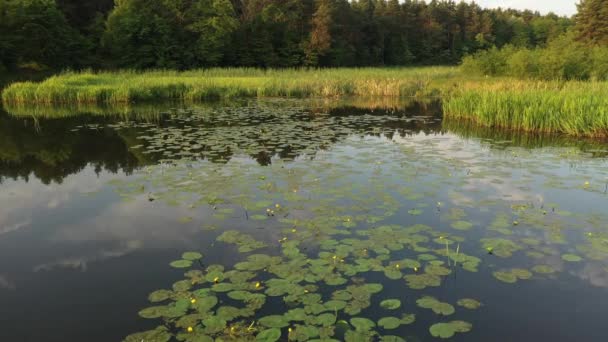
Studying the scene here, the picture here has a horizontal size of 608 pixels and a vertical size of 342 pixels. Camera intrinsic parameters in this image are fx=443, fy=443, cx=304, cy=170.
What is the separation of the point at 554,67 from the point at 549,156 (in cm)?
1719

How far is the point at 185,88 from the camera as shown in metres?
26.5

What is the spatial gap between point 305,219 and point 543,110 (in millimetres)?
11095

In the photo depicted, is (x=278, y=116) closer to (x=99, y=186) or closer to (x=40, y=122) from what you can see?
(x=40, y=122)

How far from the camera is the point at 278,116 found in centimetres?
1823

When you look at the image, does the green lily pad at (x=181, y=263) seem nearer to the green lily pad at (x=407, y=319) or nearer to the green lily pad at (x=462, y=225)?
the green lily pad at (x=407, y=319)

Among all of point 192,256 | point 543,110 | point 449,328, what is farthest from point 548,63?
point 192,256

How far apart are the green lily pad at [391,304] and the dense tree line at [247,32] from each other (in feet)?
130

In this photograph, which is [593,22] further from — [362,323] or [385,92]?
[362,323]

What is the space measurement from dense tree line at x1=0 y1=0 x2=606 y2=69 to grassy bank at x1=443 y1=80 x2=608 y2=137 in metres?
28.5

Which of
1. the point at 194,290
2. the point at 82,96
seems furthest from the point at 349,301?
the point at 82,96

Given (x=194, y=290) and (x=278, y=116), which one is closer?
(x=194, y=290)

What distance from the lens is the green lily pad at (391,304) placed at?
4.13 meters

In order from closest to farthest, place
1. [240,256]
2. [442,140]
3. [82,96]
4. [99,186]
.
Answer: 1. [240,256]
2. [99,186]
3. [442,140]
4. [82,96]

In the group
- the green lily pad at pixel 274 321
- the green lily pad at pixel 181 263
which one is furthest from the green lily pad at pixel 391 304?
the green lily pad at pixel 181 263
